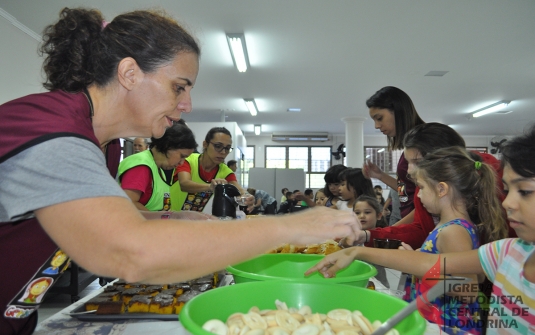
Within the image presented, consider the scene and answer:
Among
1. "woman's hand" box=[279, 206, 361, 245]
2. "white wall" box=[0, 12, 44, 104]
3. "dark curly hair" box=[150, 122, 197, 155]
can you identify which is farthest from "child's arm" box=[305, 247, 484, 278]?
"white wall" box=[0, 12, 44, 104]

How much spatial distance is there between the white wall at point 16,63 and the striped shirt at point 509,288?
15.8ft

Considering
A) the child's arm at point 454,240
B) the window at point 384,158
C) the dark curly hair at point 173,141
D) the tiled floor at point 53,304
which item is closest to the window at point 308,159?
the window at point 384,158

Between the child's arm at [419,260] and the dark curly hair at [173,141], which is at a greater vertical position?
the dark curly hair at [173,141]

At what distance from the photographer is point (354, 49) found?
5699 millimetres

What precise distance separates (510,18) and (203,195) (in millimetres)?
4247

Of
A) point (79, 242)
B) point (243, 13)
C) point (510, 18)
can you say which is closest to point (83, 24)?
point (79, 242)

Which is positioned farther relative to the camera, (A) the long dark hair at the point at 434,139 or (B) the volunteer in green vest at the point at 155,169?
(B) the volunteer in green vest at the point at 155,169

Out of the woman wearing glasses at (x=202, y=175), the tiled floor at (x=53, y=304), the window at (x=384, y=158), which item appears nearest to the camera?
the woman wearing glasses at (x=202, y=175)

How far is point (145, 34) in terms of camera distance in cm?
94

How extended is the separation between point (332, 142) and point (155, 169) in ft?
39.7

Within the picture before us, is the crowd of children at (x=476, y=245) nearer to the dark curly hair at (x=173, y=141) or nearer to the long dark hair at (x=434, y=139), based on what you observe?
the long dark hair at (x=434, y=139)

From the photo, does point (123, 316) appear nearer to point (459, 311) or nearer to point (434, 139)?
point (459, 311)

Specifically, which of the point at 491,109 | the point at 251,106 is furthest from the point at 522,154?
the point at 491,109

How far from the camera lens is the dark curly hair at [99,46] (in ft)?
3.04
